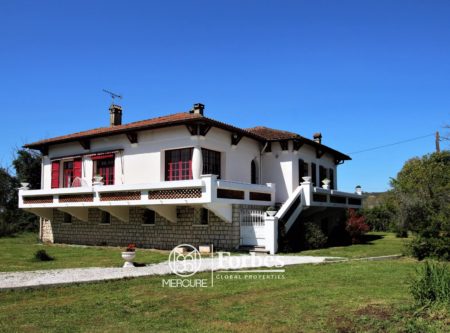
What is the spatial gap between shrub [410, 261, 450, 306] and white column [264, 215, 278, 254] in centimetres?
1054

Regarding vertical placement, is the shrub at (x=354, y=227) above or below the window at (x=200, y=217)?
below

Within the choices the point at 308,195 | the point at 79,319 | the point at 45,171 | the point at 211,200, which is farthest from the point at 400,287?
the point at 45,171

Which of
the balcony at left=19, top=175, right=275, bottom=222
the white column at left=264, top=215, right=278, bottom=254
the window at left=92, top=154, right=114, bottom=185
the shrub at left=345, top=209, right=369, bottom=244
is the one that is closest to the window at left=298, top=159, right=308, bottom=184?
the balcony at left=19, top=175, right=275, bottom=222

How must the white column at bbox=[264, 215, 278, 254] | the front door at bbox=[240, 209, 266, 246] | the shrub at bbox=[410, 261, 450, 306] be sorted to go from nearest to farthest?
the shrub at bbox=[410, 261, 450, 306] → the white column at bbox=[264, 215, 278, 254] → the front door at bbox=[240, 209, 266, 246]

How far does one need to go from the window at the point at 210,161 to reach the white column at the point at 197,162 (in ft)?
1.96

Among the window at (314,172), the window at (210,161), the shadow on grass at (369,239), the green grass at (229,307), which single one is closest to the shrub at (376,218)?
the shadow on grass at (369,239)

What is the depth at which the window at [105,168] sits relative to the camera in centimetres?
2230

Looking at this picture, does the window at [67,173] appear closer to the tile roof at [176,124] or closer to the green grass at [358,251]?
the tile roof at [176,124]

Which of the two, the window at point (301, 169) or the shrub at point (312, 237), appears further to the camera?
the window at point (301, 169)

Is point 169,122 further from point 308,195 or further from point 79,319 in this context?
point 79,319

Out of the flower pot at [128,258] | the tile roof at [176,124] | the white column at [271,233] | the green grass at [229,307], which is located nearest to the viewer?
the green grass at [229,307]

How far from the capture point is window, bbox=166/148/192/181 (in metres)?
19.7

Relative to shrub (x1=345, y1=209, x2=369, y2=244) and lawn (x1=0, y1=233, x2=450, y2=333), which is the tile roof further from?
lawn (x1=0, y1=233, x2=450, y2=333)

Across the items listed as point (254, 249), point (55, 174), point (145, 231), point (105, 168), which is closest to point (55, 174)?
point (55, 174)
